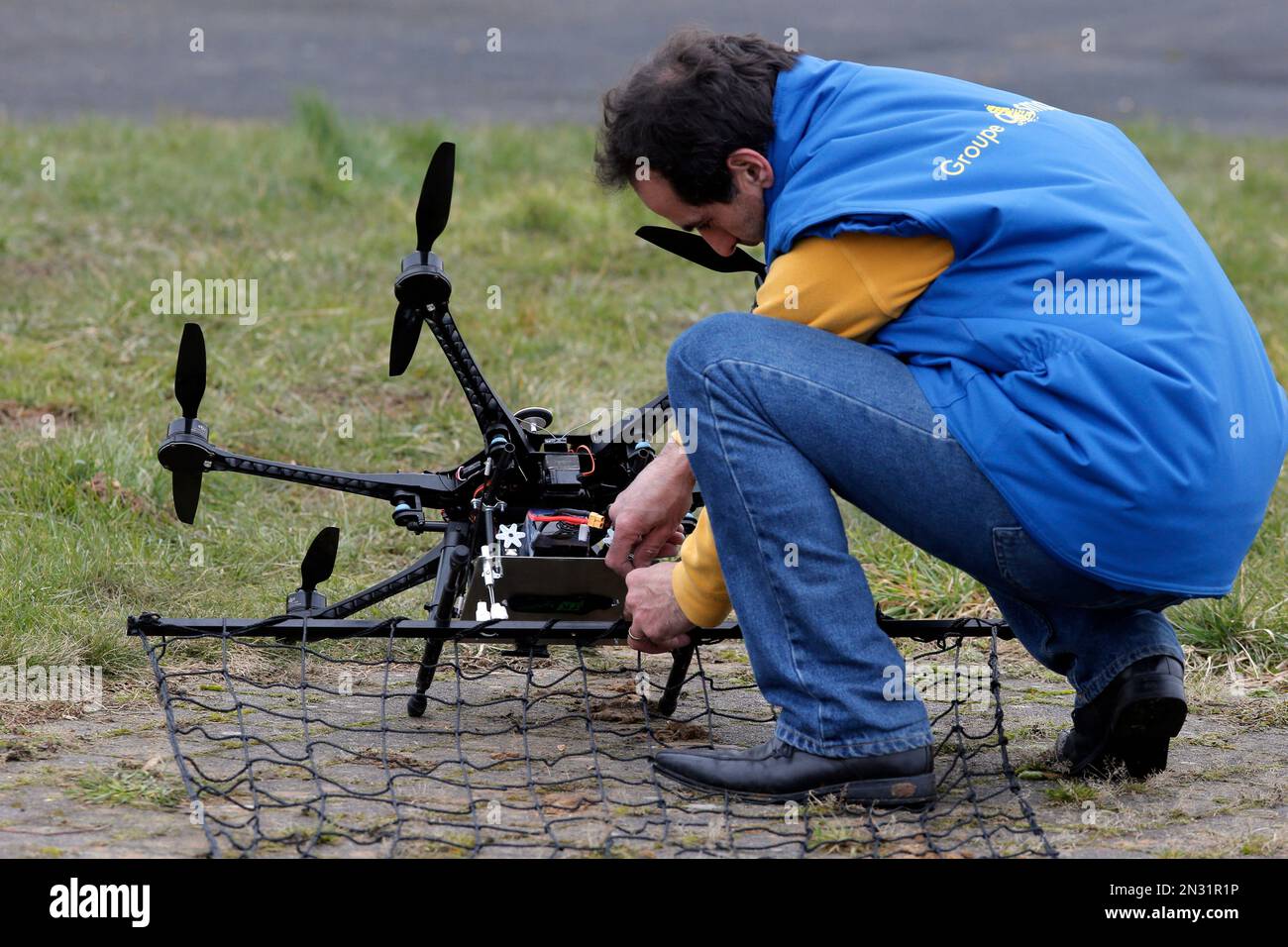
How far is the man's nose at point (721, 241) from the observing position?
11.0 feet

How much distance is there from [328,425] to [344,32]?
28.6 ft

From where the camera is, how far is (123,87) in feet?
37.9

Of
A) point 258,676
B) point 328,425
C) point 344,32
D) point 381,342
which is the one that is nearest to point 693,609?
point 258,676

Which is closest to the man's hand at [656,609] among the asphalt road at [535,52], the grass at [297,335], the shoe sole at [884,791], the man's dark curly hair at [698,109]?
the shoe sole at [884,791]

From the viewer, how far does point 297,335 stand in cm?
649

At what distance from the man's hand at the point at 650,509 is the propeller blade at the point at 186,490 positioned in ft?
3.18

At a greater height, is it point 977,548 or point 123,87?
point 123,87

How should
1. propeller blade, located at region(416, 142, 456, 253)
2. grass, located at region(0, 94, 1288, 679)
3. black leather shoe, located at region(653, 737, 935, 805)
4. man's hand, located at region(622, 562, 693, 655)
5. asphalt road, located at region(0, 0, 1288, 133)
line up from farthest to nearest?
1. asphalt road, located at region(0, 0, 1288, 133)
2. grass, located at region(0, 94, 1288, 679)
3. propeller blade, located at region(416, 142, 456, 253)
4. man's hand, located at region(622, 562, 693, 655)
5. black leather shoe, located at region(653, 737, 935, 805)

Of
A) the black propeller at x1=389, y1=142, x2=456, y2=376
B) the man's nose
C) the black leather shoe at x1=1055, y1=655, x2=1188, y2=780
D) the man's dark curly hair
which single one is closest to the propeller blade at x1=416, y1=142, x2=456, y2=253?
the black propeller at x1=389, y1=142, x2=456, y2=376

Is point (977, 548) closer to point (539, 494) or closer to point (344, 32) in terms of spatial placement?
point (539, 494)

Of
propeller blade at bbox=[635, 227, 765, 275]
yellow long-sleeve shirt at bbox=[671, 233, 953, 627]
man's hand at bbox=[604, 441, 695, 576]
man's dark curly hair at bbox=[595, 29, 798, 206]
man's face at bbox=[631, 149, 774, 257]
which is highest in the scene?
man's dark curly hair at bbox=[595, 29, 798, 206]

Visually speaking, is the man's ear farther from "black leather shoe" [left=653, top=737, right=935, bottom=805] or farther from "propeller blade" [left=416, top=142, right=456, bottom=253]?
"black leather shoe" [left=653, top=737, right=935, bottom=805]

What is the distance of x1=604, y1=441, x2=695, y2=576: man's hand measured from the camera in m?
3.26

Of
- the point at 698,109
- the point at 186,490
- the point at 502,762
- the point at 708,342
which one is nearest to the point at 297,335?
the point at 186,490
